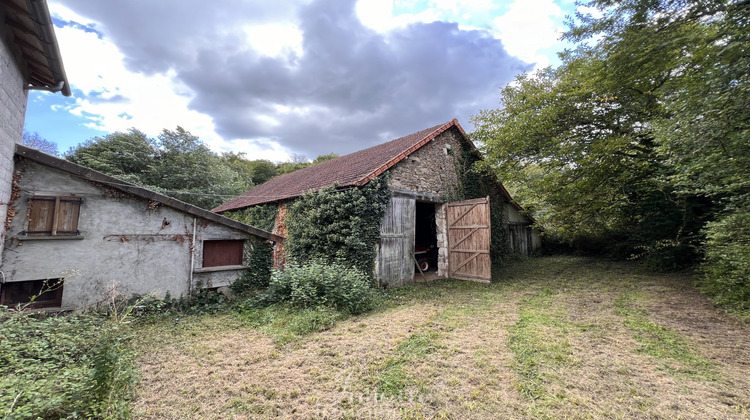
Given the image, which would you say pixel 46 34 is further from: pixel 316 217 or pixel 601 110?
pixel 601 110

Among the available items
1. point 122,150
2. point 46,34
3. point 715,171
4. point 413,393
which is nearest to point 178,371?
point 413,393

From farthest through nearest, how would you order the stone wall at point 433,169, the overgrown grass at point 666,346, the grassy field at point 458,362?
the stone wall at point 433,169 → the overgrown grass at point 666,346 → the grassy field at point 458,362

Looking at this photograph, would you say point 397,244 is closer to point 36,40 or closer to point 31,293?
point 31,293

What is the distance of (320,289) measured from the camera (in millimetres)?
6082

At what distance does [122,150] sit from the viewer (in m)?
18.3

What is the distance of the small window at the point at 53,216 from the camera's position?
4863 millimetres

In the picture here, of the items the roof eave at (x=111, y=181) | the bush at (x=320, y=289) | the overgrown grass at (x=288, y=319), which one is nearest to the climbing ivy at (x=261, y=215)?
the roof eave at (x=111, y=181)

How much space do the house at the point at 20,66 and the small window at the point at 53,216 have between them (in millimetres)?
367

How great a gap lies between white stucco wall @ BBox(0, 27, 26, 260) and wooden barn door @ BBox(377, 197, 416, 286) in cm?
707

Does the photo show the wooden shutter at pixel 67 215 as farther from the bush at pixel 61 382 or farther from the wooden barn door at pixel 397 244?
the wooden barn door at pixel 397 244

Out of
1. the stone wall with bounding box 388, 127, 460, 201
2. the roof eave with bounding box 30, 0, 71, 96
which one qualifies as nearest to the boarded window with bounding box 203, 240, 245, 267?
the roof eave with bounding box 30, 0, 71, 96

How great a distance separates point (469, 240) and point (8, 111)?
10.2 meters

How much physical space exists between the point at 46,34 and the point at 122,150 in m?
18.9

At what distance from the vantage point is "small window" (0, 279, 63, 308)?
15.4 ft
